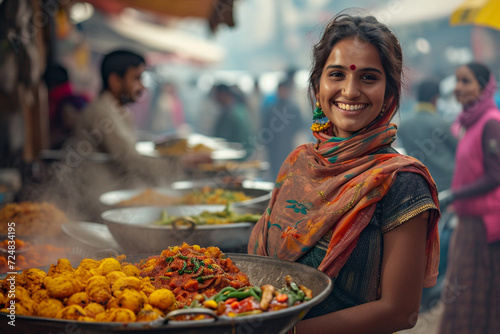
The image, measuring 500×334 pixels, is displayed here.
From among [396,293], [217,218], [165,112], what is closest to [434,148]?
[217,218]

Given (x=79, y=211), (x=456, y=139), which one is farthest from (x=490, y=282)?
(x=79, y=211)

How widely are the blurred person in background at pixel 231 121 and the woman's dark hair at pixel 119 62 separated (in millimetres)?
4541

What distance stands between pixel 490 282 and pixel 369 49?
303 cm

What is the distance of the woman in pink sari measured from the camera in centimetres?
148

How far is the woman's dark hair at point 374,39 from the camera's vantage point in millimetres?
1631

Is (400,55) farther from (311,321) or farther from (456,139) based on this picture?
(456,139)

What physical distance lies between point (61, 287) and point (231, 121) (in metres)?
7.65

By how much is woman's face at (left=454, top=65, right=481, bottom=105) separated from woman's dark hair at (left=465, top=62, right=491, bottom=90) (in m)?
0.02

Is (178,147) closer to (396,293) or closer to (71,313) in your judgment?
(396,293)

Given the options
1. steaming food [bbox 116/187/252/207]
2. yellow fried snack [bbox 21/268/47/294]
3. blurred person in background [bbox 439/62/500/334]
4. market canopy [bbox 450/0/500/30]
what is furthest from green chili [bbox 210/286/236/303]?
market canopy [bbox 450/0/500/30]

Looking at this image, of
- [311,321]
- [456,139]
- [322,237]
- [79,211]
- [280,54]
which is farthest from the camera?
[280,54]

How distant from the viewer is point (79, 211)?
10.8 feet

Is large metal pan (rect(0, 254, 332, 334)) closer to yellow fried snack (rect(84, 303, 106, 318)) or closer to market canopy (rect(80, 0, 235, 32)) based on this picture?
yellow fried snack (rect(84, 303, 106, 318))

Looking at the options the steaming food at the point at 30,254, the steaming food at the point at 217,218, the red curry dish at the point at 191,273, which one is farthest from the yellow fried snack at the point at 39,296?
the steaming food at the point at 217,218
